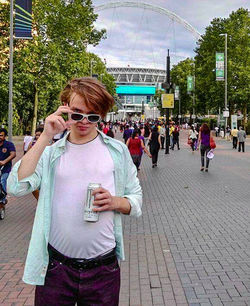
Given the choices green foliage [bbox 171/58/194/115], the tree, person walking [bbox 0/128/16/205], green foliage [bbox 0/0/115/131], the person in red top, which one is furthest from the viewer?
green foliage [bbox 171/58/194/115]

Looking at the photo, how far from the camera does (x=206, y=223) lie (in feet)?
26.3

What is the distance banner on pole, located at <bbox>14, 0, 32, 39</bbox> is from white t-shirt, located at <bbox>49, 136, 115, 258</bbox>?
650 inches

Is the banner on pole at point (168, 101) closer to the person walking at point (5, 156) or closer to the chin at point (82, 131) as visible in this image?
the person walking at point (5, 156)

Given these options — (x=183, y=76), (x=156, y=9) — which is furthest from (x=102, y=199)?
(x=156, y=9)

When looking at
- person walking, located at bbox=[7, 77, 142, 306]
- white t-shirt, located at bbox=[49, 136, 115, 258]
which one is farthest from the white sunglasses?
white t-shirt, located at bbox=[49, 136, 115, 258]

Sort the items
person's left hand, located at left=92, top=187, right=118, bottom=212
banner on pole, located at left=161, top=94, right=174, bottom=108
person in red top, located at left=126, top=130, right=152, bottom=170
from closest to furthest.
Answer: person's left hand, located at left=92, top=187, right=118, bottom=212 → person in red top, located at left=126, top=130, right=152, bottom=170 → banner on pole, located at left=161, top=94, right=174, bottom=108

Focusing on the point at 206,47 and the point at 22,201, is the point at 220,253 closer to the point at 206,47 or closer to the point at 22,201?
the point at 22,201

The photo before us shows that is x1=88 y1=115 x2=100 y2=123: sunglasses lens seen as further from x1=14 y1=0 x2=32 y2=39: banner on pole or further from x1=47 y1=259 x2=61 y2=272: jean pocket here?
x1=14 y1=0 x2=32 y2=39: banner on pole

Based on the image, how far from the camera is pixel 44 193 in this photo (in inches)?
91.7

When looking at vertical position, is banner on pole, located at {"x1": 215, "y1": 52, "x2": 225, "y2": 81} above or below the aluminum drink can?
above

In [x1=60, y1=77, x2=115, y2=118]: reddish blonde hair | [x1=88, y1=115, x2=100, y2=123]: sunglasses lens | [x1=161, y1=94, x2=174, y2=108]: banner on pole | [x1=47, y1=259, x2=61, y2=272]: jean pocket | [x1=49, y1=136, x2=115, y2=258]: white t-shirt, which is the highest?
[x1=161, y1=94, x2=174, y2=108]: banner on pole

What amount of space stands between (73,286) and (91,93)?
0.98 metres

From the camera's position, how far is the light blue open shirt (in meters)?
2.29

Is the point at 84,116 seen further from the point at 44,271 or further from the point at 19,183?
the point at 44,271
